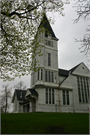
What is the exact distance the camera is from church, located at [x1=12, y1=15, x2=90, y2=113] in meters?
25.8

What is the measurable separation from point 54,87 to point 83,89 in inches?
321

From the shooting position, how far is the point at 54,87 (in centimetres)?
2755

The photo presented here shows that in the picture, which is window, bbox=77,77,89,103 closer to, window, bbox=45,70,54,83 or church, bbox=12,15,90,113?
church, bbox=12,15,90,113

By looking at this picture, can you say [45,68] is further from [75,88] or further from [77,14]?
[77,14]

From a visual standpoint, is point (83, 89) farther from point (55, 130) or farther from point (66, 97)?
point (55, 130)

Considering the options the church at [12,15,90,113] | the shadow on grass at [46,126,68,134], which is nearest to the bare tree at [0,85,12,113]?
the church at [12,15,90,113]

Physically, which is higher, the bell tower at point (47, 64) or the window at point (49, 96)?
the bell tower at point (47, 64)

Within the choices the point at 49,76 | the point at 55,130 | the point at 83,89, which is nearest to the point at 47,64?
the point at 49,76

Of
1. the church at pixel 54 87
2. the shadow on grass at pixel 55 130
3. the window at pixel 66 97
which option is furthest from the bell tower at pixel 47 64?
the shadow on grass at pixel 55 130

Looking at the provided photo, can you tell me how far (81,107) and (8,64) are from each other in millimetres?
22497

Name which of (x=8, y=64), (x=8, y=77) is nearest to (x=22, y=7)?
(x=8, y=64)

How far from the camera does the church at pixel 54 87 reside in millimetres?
25844

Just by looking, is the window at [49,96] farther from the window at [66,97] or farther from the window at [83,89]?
the window at [83,89]

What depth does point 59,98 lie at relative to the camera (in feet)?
89.6
